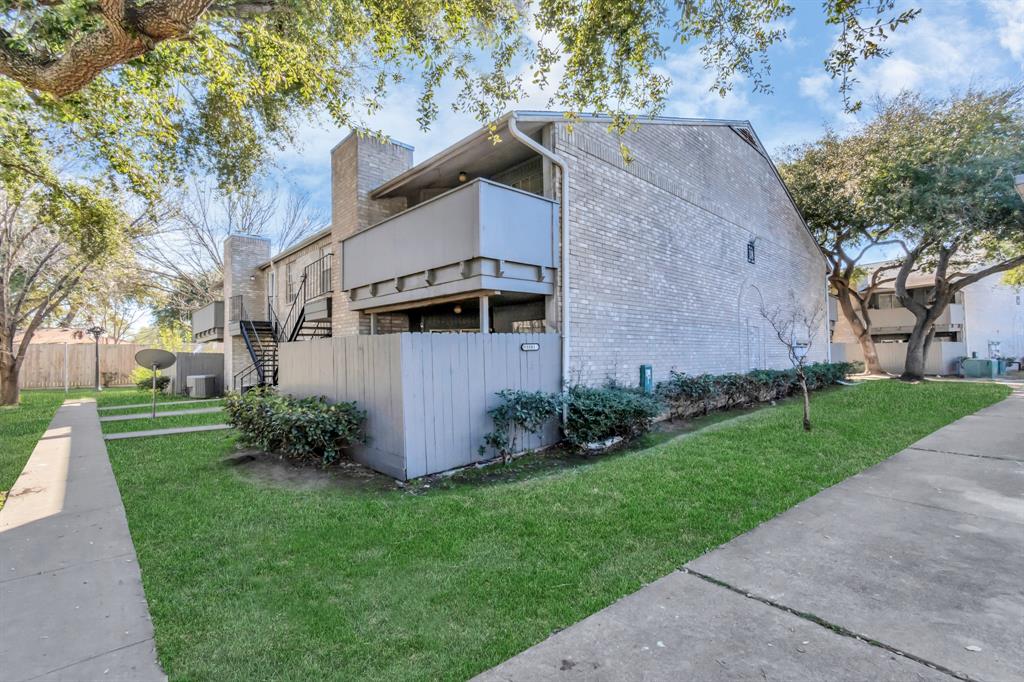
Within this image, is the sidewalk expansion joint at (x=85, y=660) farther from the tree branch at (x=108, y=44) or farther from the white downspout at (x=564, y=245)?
the white downspout at (x=564, y=245)

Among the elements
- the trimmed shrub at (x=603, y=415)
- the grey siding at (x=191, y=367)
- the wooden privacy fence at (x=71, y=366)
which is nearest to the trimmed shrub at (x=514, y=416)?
the trimmed shrub at (x=603, y=415)

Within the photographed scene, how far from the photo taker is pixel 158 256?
81.7 feet

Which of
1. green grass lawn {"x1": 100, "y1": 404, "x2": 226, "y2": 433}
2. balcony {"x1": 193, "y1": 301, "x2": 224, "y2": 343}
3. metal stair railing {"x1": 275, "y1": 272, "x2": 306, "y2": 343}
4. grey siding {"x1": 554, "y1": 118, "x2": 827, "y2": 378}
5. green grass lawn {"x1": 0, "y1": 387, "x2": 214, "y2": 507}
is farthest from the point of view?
balcony {"x1": 193, "y1": 301, "x2": 224, "y2": 343}

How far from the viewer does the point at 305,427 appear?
6223mm

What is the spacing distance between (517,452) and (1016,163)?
16307 mm

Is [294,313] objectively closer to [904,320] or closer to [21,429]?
[21,429]

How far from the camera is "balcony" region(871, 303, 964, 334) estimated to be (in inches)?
945

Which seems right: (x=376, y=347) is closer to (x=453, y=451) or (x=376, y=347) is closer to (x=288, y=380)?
(x=453, y=451)

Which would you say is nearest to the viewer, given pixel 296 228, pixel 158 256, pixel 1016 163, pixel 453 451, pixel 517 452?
pixel 453 451

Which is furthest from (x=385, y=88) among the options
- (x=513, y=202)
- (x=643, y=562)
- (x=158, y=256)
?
(x=158, y=256)

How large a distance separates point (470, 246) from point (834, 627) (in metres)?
5.97

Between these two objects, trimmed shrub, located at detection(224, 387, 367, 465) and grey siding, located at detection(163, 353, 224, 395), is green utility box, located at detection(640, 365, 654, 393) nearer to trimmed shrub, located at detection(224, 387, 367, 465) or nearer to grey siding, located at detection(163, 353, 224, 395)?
trimmed shrub, located at detection(224, 387, 367, 465)

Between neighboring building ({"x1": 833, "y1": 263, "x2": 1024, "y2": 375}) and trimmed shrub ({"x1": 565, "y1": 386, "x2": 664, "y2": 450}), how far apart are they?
65.2 feet

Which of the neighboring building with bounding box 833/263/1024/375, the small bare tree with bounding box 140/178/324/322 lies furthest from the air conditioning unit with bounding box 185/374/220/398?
the neighboring building with bounding box 833/263/1024/375
